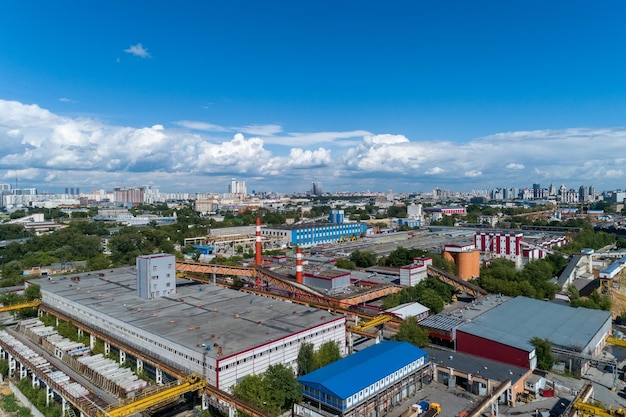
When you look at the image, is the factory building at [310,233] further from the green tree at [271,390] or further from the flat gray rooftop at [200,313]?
the green tree at [271,390]

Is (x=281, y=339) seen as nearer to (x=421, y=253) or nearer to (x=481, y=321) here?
(x=481, y=321)

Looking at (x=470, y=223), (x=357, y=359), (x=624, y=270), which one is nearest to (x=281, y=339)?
(x=357, y=359)

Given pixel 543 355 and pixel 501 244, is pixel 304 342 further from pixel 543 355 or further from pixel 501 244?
pixel 501 244

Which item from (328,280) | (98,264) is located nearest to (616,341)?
(328,280)

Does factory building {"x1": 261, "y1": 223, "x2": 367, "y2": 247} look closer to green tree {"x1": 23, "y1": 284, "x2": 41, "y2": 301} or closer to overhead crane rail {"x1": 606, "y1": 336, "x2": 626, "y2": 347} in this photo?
green tree {"x1": 23, "y1": 284, "x2": 41, "y2": 301}

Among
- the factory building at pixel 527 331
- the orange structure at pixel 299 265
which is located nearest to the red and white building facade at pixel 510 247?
the factory building at pixel 527 331

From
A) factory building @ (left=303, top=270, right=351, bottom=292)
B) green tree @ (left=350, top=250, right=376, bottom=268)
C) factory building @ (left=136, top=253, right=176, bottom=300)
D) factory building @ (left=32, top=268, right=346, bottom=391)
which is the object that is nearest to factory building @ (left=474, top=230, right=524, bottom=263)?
green tree @ (left=350, top=250, right=376, bottom=268)

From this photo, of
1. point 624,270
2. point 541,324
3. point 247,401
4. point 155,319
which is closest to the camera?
point 247,401
